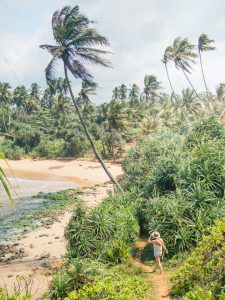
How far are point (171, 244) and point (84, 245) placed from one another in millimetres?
3050

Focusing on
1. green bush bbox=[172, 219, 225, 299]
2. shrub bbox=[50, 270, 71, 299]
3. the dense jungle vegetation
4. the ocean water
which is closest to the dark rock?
the dense jungle vegetation

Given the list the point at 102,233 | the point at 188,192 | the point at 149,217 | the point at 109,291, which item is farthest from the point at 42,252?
the point at 109,291

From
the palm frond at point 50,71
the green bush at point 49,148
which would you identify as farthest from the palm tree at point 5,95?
the palm frond at point 50,71

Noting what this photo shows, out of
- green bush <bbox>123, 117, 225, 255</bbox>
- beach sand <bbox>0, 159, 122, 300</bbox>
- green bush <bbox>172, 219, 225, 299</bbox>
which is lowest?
beach sand <bbox>0, 159, 122, 300</bbox>

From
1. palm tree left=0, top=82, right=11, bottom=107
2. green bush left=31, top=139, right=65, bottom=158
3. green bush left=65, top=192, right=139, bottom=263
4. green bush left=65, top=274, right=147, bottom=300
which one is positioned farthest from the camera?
palm tree left=0, top=82, right=11, bottom=107

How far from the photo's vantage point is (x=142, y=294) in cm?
809

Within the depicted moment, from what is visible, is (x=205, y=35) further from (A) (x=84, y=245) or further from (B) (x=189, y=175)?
(A) (x=84, y=245)

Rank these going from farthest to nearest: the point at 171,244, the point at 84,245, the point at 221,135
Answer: the point at 221,135
the point at 84,245
the point at 171,244

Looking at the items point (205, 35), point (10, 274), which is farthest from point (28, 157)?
point (10, 274)

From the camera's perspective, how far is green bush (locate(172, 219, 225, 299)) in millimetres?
6297

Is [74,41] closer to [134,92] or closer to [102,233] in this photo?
[102,233]

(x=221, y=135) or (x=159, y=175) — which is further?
(x=221, y=135)

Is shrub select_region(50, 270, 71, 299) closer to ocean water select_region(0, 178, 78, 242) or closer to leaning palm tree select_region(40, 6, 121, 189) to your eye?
ocean water select_region(0, 178, 78, 242)

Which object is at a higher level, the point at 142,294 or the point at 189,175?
the point at 189,175
